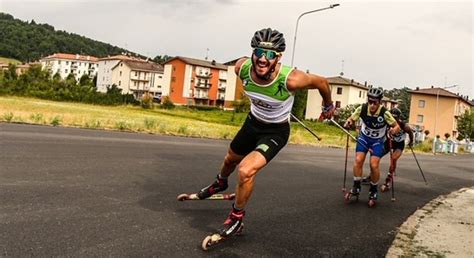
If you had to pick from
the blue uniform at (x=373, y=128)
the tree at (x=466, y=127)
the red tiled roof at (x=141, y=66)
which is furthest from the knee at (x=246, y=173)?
the red tiled roof at (x=141, y=66)

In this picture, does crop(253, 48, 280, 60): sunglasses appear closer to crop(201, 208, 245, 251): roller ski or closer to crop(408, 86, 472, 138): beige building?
crop(201, 208, 245, 251): roller ski

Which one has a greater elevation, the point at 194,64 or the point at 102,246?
the point at 194,64

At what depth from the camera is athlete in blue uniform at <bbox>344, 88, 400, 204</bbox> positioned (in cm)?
807

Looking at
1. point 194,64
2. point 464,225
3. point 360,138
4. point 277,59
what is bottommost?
point 464,225

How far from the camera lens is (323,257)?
443 centimetres

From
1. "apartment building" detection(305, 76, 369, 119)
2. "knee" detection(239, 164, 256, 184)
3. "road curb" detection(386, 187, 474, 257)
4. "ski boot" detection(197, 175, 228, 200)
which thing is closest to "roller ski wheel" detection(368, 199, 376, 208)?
"road curb" detection(386, 187, 474, 257)

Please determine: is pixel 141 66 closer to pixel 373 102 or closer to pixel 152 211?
pixel 373 102

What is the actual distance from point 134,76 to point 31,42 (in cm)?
6900

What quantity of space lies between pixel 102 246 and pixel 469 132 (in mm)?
90720

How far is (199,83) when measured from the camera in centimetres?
11306

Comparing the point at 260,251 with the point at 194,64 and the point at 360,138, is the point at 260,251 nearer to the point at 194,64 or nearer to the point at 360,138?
the point at 360,138

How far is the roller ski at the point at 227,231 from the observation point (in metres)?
4.15

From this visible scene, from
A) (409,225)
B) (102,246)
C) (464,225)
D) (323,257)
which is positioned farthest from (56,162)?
(464,225)

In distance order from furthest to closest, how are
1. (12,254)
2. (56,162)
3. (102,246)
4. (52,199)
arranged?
(56,162) < (52,199) < (102,246) < (12,254)
